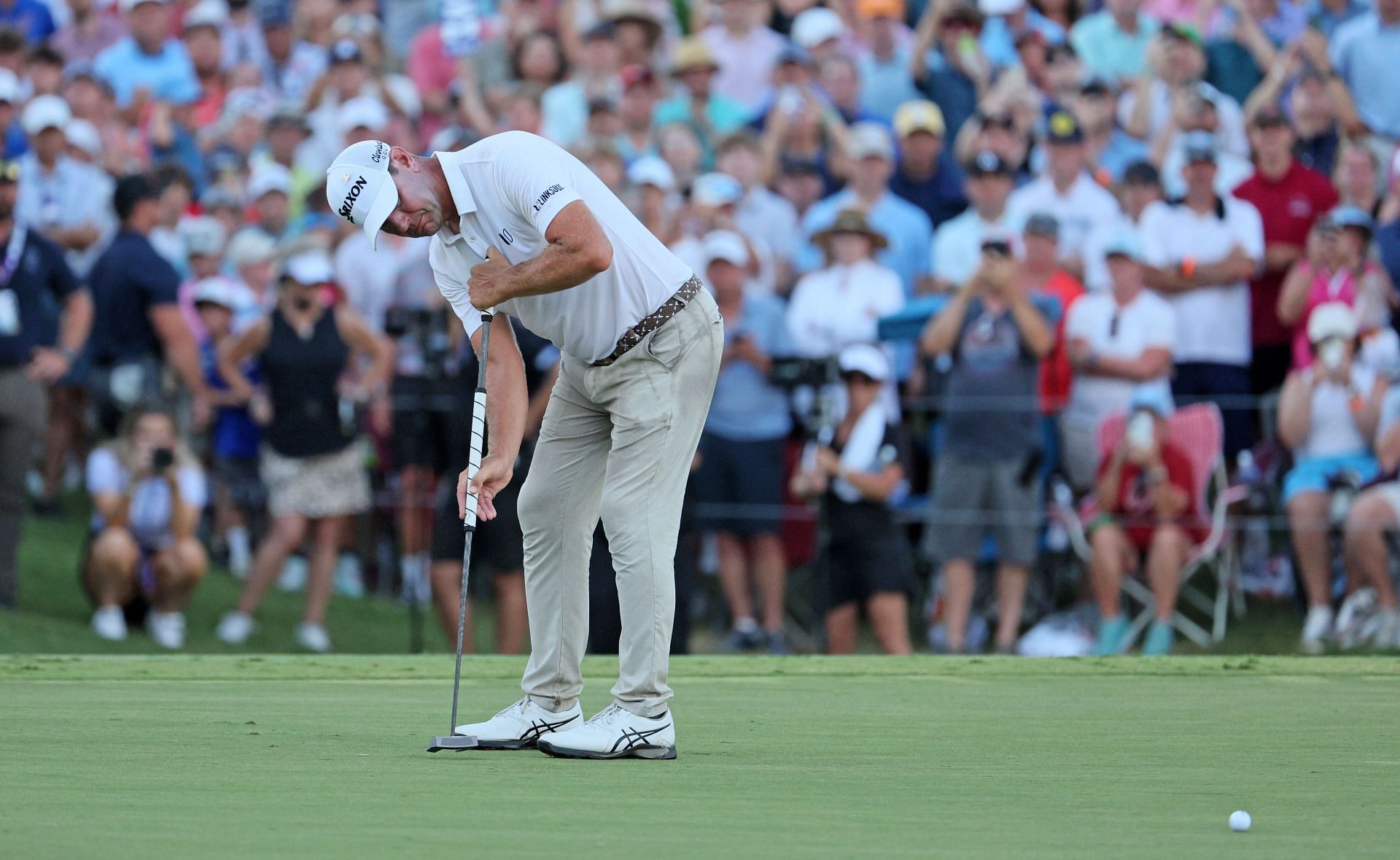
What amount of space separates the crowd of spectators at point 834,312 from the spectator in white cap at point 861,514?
0.08ft

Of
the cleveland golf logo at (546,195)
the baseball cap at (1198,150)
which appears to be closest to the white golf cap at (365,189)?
the cleveland golf logo at (546,195)

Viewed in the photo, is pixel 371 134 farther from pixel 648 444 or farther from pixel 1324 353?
pixel 648 444

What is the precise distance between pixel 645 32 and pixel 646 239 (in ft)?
31.4

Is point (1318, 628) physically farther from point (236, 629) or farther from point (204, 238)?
point (204, 238)

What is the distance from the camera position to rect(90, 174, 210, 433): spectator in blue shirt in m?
12.0

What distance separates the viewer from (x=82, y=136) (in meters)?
13.6

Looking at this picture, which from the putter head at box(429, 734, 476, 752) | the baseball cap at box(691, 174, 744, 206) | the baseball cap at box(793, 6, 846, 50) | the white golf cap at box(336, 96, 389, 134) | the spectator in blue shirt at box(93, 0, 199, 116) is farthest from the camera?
the spectator in blue shirt at box(93, 0, 199, 116)

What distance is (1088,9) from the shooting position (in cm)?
1477

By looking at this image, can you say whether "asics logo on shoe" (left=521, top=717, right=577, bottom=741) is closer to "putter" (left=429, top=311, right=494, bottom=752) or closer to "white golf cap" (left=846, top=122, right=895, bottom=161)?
"putter" (left=429, top=311, right=494, bottom=752)

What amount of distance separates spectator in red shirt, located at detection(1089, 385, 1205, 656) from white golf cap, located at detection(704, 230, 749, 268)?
2464 millimetres

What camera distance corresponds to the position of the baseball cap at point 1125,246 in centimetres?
1136

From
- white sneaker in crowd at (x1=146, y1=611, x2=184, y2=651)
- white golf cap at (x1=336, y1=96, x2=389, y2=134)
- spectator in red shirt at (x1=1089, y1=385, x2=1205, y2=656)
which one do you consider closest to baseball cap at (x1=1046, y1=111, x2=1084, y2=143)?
spectator in red shirt at (x1=1089, y1=385, x2=1205, y2=656)

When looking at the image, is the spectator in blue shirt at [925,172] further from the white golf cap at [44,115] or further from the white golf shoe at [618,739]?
the white golf shoe at [618,739]

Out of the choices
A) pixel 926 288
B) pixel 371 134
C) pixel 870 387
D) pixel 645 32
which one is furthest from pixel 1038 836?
pixel 645 32
